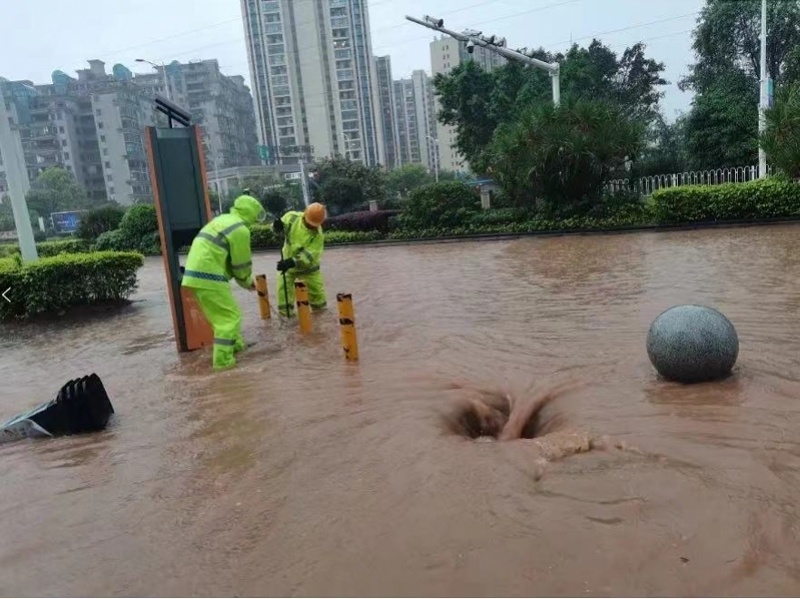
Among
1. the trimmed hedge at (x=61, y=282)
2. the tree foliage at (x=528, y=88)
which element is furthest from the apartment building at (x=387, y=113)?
the trimmed hedge at (x=61, y=282)

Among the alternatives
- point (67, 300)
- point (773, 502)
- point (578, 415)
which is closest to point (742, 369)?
point (578, 415)

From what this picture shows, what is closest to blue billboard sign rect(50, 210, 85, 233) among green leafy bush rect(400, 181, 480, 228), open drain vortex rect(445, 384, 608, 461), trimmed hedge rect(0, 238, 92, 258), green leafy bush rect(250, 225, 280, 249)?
trimmed hedge rect(0, 238, 92, 258)

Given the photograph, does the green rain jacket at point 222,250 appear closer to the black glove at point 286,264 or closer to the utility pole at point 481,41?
the black glove at point 286,264

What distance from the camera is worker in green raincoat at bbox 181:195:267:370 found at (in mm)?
6598

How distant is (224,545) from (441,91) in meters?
31.5

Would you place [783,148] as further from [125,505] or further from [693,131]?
[125,505]

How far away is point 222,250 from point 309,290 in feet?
8.96

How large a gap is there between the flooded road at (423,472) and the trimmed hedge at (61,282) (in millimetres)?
3380

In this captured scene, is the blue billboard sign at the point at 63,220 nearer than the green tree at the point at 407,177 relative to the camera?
Yes

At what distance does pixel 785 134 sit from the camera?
1639 cm

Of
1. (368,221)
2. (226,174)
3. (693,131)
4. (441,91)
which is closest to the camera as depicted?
(368,221)

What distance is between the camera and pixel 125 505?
3883 millimetres

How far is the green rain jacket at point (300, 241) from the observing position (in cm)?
877

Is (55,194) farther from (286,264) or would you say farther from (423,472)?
(423,472)
